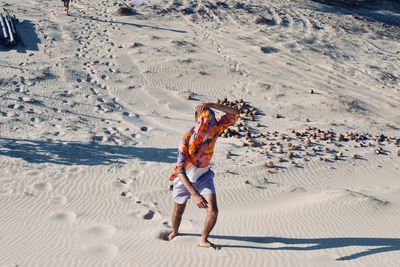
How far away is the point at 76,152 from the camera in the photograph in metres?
10.5

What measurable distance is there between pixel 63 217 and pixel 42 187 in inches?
50.2

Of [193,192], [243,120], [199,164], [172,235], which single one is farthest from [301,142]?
[193,192]

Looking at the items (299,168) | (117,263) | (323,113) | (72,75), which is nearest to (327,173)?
(299,168)

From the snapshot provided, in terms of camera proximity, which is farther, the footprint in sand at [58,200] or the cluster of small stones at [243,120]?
the cluster of small stones at [243,120]

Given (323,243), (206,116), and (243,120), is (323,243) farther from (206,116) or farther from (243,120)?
(243,120)

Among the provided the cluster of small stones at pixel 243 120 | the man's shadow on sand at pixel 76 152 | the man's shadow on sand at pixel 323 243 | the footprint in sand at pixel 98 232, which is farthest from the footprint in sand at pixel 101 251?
the cluster of small stones at pixel 243 120

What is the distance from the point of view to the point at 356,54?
2002 cm

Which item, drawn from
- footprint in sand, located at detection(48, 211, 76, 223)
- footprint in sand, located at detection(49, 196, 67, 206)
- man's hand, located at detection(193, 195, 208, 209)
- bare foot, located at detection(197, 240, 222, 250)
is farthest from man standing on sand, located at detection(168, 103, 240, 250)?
footprint in sand, located at detection(49, 196, 67, 206)

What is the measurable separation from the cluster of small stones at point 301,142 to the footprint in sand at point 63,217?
386 centimetres

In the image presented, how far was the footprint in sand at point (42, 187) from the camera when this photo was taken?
28.5 ft

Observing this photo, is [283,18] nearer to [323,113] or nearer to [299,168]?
[323,113]

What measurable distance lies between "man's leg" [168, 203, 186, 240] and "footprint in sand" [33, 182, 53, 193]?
9.30ft

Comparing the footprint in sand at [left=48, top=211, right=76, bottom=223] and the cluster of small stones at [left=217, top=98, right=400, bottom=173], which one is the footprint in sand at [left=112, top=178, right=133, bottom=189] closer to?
the footprint in sand at [left=48, top=211, right=76, bottom=223]

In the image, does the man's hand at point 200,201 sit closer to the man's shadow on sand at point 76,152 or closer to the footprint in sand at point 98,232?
the footprint in sand at point 98,232
